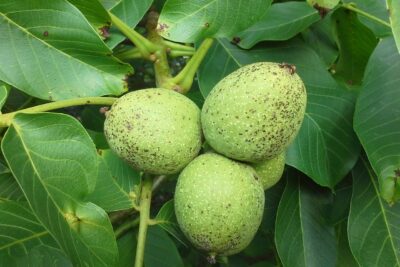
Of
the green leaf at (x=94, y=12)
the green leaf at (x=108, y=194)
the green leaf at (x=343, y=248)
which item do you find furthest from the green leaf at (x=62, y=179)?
the green leaf at (x=343, y=248)

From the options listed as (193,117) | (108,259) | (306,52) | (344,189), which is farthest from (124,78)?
(344,189)

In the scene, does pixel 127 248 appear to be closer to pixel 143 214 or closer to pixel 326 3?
pixel 143 214

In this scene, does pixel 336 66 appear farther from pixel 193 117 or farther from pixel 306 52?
pixel 193 117

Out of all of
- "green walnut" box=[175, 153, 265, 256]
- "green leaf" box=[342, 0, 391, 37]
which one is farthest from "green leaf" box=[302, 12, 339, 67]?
"green walnut" box=[175, 153, 265, 256]

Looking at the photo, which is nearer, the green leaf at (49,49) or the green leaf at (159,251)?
the green leaf at (49,49)

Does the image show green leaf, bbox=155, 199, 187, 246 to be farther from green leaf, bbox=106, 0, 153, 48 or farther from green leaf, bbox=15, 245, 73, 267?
green leaf, bbox=106, 0, 153, 48

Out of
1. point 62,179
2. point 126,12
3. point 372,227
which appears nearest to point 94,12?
point 126,12

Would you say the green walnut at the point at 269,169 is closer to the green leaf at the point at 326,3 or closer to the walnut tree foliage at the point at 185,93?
the walnut tree foliage at the point at 185,93
